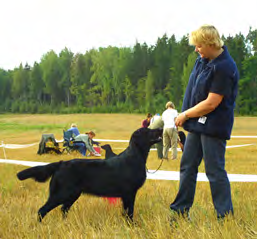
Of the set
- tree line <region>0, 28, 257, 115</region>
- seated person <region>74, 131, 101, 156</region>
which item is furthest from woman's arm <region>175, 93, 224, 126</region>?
tree line <region>0, 28, 257, 115</region>

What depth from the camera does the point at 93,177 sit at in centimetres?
271

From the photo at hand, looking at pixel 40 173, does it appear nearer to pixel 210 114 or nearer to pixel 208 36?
pixel 210 114

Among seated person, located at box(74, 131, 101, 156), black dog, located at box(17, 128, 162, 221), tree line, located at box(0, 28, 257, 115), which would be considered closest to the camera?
black dog, located at box(17, 128, 162, 221)

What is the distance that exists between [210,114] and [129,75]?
139 ft

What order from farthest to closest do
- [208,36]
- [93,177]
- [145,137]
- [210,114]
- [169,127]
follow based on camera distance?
[169,127] < [145,137] < [93,177] < [210,114] < [208,36]

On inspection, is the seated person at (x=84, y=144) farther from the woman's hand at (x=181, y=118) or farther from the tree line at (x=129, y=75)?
the tree line at (x=129, y=75)

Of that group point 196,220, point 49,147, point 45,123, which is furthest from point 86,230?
point 45,123

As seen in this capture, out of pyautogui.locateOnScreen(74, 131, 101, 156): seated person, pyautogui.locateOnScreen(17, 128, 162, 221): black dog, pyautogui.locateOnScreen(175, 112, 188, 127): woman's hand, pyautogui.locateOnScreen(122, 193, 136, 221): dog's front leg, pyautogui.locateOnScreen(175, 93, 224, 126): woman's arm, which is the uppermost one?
pyautogui.locateOnScreen(175, 93, 224, 126): woman's arm

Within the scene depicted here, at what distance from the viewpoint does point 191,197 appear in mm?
2850

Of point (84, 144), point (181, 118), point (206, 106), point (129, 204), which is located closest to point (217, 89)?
point (206, 106)

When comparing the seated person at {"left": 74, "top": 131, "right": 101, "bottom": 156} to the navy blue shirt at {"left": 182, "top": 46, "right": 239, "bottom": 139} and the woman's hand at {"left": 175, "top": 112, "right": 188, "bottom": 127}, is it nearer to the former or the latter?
the woman's hand at {"left": 175, "top": 112, "right": 188, "bottom": 127}

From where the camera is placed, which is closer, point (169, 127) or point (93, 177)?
point (93, 177)

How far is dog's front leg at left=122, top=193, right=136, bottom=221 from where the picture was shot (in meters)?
2.75

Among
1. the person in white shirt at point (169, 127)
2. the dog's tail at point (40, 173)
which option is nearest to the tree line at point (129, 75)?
the person in white shirt at point (169, 127)
